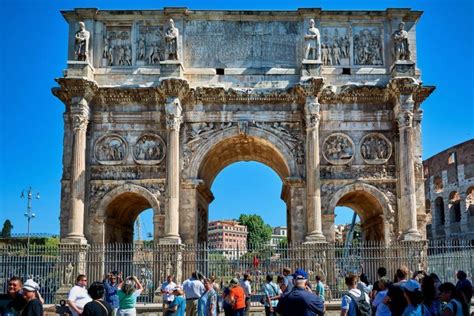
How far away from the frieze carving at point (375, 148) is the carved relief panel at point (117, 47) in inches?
353

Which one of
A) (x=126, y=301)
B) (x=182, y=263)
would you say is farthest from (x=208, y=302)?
(x=182, y=263)

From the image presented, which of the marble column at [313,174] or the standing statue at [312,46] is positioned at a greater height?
the standing statue at [312,46]

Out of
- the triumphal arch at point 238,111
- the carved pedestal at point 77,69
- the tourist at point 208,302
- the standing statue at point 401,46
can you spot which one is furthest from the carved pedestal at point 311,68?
the tourist at point 208,302

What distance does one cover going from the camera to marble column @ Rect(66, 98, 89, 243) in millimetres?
20000

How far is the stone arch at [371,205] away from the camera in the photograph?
20.9 meters

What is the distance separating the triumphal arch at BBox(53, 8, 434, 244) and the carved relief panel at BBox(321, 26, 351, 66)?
42 millimetres

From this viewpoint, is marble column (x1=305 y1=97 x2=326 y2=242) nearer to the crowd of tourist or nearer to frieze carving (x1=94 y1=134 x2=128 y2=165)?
frieze carving (x1=94 y1=134 x2=128 y2=165)

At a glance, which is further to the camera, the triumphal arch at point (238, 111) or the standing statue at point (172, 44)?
the standing statue at point (172, 44)

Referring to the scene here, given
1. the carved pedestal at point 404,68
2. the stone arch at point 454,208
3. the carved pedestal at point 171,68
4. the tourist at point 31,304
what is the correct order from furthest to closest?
the stone arch at point 454,208 < the carved pedestal at point 404,68 < the carved pedestal at point 171,68 < the tourist at point 31,304

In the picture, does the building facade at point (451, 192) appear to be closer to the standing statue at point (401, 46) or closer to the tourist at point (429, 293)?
the standing statue at point (401, 46)

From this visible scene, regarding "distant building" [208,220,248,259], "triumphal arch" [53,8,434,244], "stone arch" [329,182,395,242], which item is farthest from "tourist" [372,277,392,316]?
"distant building" [208,220,248,259]

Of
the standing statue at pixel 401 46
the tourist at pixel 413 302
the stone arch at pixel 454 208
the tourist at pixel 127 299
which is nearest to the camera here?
the tourist at pixel 413 302

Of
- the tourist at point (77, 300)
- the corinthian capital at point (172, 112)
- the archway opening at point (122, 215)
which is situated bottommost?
the tourist at point (77, 300)

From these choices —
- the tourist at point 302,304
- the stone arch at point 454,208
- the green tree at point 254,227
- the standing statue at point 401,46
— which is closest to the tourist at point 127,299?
the tourist at point 302,304
